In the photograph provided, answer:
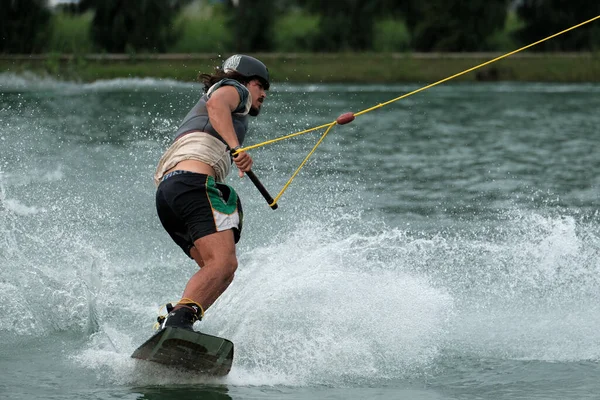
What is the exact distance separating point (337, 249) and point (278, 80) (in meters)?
21.8

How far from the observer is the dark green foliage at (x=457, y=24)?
35.8m

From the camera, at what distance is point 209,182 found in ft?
21.8

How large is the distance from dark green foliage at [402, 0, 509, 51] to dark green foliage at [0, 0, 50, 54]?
36.6 feet

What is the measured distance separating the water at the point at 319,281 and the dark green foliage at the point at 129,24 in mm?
18869

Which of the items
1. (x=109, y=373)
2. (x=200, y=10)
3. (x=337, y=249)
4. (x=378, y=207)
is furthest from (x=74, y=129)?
(x=200, y=10)

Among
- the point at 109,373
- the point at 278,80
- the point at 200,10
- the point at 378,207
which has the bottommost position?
the point at 109,373

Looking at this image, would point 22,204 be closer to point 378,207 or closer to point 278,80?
point 378,207

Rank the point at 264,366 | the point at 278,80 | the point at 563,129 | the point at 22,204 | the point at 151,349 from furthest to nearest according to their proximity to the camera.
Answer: the point at 278,80 → the point at 563,129 → the point at 22,204 → the point at 264,366 → the point at 151,349

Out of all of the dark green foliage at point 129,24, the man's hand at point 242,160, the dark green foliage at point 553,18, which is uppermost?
the dark green foliage at point 553,18

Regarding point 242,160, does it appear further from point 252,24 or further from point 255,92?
point 252,24

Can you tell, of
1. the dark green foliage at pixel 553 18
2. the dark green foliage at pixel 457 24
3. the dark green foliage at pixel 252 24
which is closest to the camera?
the dark green foliage at pixel 457 24

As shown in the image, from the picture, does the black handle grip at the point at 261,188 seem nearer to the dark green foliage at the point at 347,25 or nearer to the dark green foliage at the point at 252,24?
the dark green foliage at the point at 252,24

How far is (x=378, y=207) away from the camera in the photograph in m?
12.0

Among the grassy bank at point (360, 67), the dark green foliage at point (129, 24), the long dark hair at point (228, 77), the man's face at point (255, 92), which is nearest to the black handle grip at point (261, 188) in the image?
the man's face at point (255, 92)
